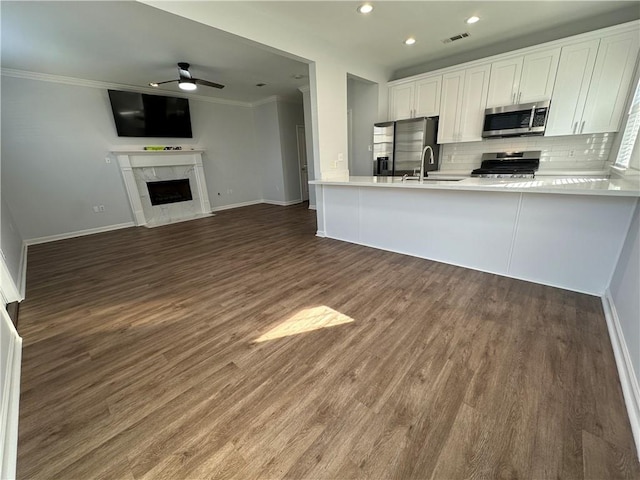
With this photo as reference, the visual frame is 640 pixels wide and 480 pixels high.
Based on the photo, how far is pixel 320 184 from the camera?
3758 millimetres

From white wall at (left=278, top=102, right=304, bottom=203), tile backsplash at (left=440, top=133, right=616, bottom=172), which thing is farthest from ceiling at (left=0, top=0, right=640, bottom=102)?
white wall at (left=278, top=102, right=304, bottom=203)

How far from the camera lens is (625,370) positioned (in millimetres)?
1403

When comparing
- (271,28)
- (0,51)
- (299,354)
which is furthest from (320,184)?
(0,51)

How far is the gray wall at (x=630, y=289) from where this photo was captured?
Result: 4.59ft

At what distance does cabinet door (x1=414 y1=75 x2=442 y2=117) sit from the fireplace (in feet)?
17.0

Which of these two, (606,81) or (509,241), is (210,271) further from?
(606,81)

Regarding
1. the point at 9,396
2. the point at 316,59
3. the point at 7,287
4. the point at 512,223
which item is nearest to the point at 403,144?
the point at 316,59

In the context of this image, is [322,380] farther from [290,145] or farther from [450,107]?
[290,145]

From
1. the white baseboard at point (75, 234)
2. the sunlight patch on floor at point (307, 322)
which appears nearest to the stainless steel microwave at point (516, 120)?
the sunlight patch on floor at point (307, 322)

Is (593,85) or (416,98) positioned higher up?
(416,98)

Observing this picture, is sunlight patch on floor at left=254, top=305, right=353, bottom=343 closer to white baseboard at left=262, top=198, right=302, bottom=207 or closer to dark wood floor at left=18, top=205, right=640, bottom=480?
dark wood floor at left=18, top=205, right=640, bottom=480

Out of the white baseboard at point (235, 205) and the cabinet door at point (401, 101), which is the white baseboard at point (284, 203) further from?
the cabinet door at point (401, 101)

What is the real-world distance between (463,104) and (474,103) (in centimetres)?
16

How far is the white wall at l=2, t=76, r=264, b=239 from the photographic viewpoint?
13.4 feet
